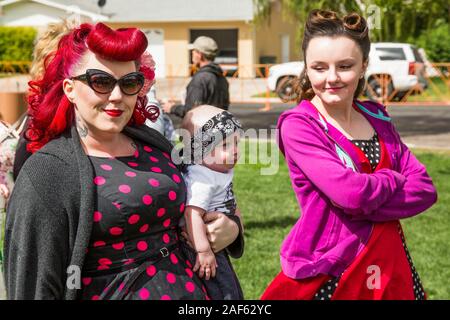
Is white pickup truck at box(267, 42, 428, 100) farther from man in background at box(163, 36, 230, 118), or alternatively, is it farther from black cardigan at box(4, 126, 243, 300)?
black cardigan at box(4, 126, 243, 300)

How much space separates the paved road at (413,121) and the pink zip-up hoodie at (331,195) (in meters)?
9.88

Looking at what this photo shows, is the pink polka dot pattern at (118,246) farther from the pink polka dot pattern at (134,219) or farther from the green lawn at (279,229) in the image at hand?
the green lawn at (279,229)

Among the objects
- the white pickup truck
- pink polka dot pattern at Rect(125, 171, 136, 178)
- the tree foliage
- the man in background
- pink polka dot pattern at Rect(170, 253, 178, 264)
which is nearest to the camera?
pink polka dot pattern at Rect(125, 171, 136, 178)

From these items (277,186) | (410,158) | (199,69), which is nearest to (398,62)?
(277,186)

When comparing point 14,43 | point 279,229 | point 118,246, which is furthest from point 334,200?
point 14,43

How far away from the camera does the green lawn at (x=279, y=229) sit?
217 inches

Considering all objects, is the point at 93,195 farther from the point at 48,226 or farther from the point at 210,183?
the point at 210,183

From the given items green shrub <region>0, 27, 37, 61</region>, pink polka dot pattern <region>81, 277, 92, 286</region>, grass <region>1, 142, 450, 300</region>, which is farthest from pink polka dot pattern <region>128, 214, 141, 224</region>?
green shrub <region>0, 27, 37, 61</region>

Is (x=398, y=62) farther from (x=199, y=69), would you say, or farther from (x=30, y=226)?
(x=30, y=226)

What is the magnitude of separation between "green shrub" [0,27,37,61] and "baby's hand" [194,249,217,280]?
116 feet

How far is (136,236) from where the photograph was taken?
243 cm

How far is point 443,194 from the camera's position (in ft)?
28.2

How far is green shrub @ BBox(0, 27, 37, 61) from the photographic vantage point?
36219mm
